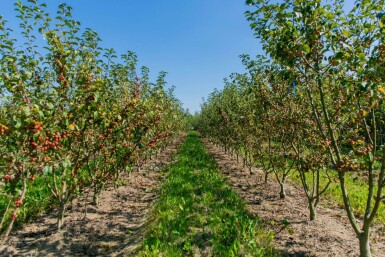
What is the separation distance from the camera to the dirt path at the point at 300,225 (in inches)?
209

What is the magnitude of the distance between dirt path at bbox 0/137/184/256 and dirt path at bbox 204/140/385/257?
10.2ft

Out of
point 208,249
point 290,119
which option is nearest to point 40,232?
point 208,249

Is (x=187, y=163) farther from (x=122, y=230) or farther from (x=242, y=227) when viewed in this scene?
(x=242, y=227)

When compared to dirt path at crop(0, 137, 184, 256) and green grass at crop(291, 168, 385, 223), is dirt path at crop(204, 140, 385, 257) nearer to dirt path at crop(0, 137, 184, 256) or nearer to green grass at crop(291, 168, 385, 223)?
green grass at crop(291, 168, 385, 223)

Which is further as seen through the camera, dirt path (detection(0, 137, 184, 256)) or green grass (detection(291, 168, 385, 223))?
green grass (detection(291, 168, 385, 223))

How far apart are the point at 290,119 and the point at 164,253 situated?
3881 millimetres

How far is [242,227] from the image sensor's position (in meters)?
5.53

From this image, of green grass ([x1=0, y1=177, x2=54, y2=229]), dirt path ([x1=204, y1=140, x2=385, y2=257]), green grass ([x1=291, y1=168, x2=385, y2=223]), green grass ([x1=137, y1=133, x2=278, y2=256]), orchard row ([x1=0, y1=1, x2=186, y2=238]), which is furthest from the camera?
green grass ([x1=291, y1=168, x2=385, y2=223])

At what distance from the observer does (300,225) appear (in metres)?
6.39

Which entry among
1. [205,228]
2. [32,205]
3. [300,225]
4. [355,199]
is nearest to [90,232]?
[32,205]

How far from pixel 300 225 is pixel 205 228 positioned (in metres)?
2.27

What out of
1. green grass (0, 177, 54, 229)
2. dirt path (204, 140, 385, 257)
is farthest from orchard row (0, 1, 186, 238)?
dirt path (204, 140, 385, 257)

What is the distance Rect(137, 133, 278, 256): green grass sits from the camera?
16.3 feet

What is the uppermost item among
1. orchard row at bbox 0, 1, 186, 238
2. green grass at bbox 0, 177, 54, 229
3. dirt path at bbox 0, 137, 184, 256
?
orchard row at bbox 0, 1, 186, 238
